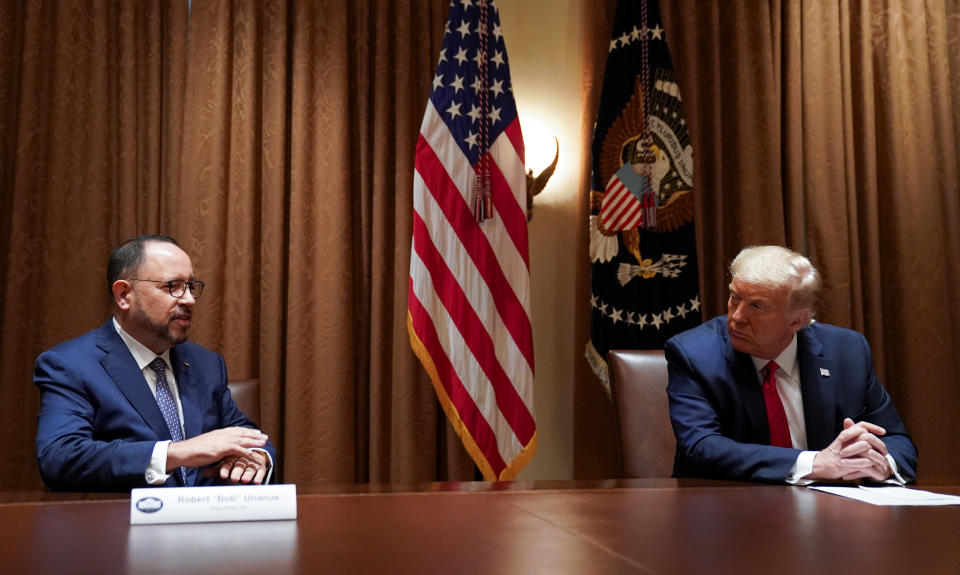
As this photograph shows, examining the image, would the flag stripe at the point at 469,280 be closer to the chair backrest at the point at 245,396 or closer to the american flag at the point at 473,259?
the american flag at the point at 473,259

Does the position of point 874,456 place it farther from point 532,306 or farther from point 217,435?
point 532,306

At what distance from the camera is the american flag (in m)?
3.61

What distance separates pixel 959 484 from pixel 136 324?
230cm

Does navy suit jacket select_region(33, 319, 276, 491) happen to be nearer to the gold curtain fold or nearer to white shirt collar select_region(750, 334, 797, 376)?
the gold curtain fold

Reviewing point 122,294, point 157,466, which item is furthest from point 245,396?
point 157,466

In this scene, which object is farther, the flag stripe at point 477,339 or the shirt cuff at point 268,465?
the flag stripe at point 477,339

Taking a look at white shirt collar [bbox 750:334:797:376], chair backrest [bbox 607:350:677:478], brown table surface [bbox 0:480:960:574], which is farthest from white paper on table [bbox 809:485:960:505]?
chair backrest [bbox 607:350:677:478]

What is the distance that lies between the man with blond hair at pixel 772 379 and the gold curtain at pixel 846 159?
1481 mm

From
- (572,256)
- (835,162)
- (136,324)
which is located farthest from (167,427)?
(835,162)

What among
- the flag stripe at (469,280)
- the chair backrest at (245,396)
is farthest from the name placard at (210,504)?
the flag stripe at (469,280)

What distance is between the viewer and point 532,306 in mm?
4230

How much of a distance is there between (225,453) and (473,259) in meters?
1.84

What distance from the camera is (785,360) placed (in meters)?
2.55

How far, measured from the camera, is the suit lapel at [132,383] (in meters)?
2.32
